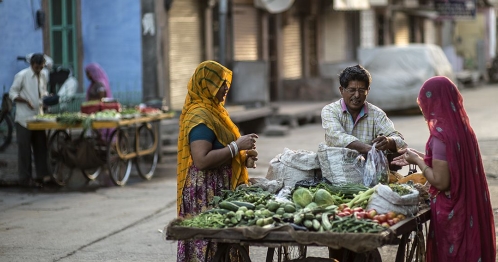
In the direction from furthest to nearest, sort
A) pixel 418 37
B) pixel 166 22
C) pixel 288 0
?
pixel 418 37, pixel 288 0, pixel 166 22

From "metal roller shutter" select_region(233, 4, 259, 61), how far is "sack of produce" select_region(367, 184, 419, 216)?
16288mm

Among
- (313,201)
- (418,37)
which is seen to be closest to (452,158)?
(313,201)

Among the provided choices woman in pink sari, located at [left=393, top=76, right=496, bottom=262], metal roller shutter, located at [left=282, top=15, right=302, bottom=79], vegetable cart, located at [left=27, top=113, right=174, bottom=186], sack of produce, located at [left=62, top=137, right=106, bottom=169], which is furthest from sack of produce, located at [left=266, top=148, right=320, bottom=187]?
metal roller shutter, located at [left=282, top=15, right=302, bottom=79]

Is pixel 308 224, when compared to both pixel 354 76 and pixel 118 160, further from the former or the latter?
pixel 118 160

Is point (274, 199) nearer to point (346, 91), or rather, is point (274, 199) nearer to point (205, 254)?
point (205, 254)

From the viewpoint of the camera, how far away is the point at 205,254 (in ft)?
19.8

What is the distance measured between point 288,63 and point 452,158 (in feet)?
Result: 67.2

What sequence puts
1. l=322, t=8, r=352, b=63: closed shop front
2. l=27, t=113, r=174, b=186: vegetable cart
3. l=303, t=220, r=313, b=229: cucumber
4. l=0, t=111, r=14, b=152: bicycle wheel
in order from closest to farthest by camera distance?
l=303, t=220, r=313, b=229: cucumber, l=27, t=113, r=174, b=186: vegetable cart, l=0, t=111, r=14, b=152: bicycle wheel, l=322, t=8, r=352, b=63: closed shop front

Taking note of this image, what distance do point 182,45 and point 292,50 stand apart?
7.58 metres

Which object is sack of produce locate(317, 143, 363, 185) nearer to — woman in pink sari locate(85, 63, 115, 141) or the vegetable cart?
the vegetable cart

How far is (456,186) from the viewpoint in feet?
18.8

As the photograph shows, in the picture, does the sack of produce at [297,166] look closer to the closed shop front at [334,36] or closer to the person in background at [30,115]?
the person in background at [30,115]

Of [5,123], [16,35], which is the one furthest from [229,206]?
[16,35]

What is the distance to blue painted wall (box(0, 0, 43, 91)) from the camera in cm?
1394
